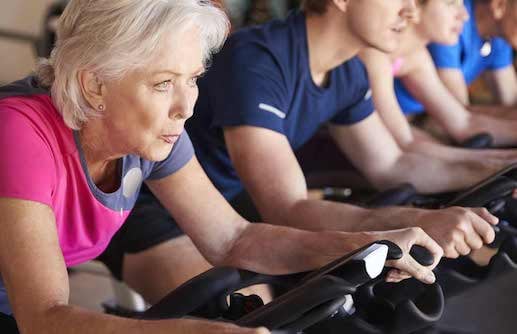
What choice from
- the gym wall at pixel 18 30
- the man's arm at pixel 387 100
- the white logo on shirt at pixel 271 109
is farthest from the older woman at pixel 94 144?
the gym wall at pixel 18 30

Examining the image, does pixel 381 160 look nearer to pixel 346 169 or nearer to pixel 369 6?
pixel 346 169

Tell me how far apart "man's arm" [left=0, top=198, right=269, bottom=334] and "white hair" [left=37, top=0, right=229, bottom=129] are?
0.19m

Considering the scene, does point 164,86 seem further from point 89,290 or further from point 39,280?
point 89,290

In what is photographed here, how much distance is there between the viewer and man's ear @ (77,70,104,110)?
1.27m

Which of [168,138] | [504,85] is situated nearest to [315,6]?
[168,138]

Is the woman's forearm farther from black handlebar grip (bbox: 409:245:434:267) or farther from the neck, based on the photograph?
the neck

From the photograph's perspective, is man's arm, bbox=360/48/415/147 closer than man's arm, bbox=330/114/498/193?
No

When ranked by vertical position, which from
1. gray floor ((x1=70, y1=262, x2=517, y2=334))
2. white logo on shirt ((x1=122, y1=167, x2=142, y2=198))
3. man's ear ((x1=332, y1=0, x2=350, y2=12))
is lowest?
gray floor ((x1=70, y1=262, x2=517, y2=334))

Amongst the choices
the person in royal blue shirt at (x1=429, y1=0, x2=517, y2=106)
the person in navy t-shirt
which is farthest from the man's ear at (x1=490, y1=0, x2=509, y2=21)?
the person in navy t-shirt

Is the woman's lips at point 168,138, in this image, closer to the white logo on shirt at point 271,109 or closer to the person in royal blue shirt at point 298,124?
the person in royal blue shirt at point 298,124

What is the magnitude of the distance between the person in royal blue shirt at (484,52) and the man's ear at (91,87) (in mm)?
1871

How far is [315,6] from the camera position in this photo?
2.01m

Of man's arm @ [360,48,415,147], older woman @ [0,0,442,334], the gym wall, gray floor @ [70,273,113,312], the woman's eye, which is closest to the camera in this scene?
older woman @ [0,0,442,334]

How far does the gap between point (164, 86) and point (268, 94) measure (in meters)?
0.61
